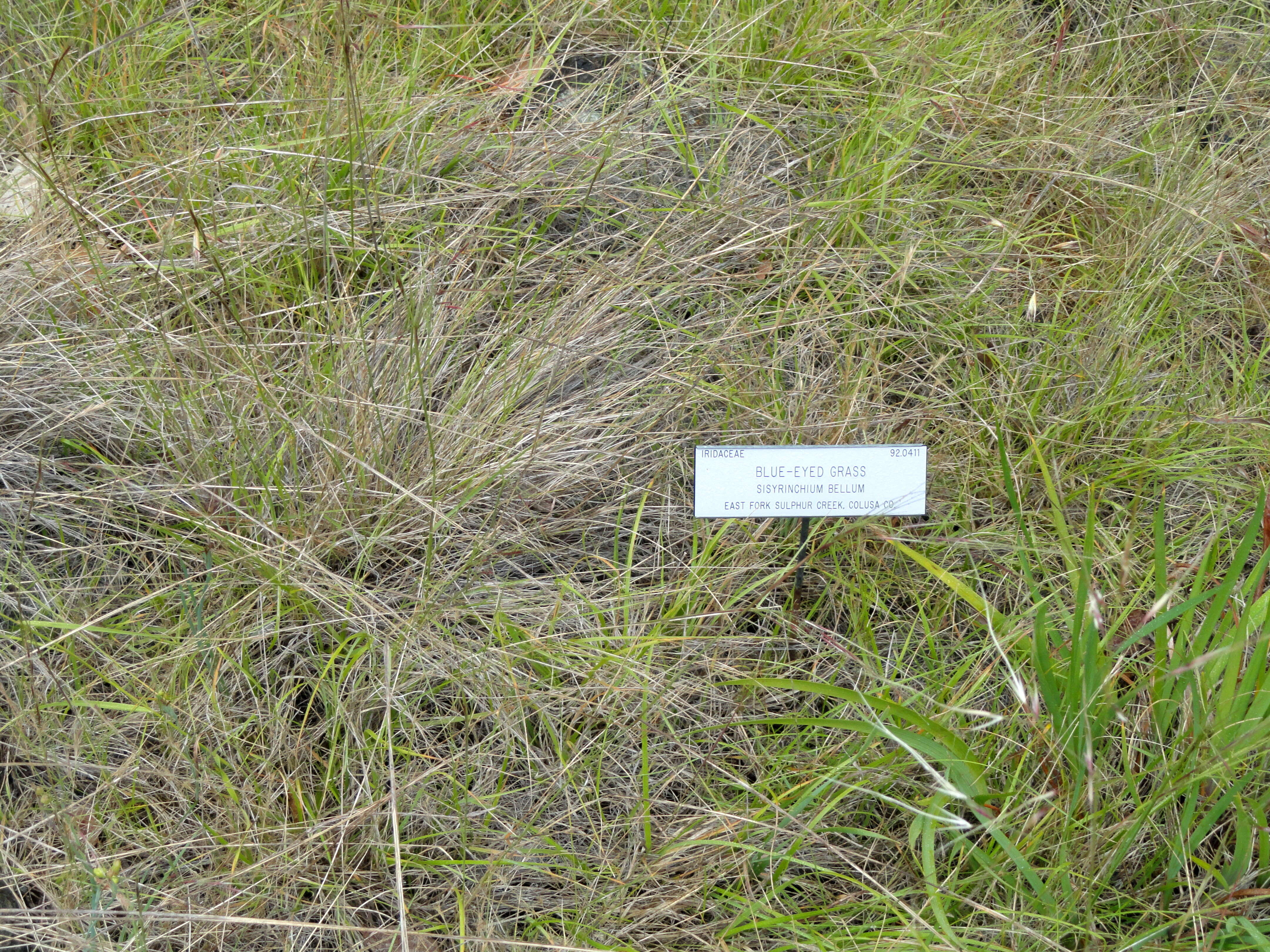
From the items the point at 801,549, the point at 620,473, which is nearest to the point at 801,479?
the point at 801,549

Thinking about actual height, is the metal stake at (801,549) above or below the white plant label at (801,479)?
below

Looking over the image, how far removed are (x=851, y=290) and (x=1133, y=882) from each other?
1.00 meters

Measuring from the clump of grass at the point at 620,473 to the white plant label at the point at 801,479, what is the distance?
0.35 feet

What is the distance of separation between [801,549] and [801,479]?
11 cm

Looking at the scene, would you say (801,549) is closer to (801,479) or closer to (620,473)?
(801,479)

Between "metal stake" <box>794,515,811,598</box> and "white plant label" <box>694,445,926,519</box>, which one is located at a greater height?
"white plant label" <box>694,445,926,519</box>

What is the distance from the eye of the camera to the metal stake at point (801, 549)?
1461mm

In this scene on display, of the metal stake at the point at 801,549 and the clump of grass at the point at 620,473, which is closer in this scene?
the clump of grass at the point at 620,473

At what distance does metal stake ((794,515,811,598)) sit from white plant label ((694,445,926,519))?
0.04 m

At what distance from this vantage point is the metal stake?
146cm

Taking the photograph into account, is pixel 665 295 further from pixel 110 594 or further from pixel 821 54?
pixel 110 594

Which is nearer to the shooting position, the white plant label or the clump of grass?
the clump of grass

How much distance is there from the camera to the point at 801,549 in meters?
1.46

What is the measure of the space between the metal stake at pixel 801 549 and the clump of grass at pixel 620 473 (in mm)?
45
